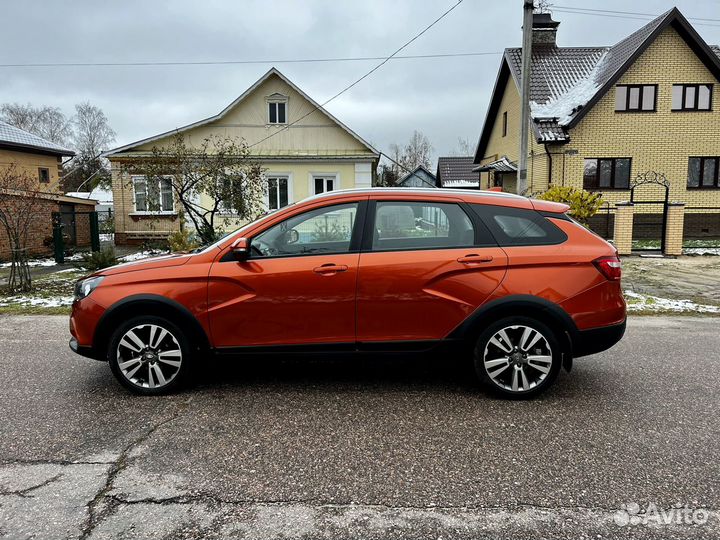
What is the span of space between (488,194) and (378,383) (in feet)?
6.36

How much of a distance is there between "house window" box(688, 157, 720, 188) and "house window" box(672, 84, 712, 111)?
2091 mm

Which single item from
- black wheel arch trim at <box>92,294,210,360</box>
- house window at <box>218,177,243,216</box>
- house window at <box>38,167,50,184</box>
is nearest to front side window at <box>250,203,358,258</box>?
black wheel arch trim at <box>92,294,210,360</box>

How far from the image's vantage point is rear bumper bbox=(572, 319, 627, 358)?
4.23 meters

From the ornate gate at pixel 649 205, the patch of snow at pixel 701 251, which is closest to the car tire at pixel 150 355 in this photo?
the patch of snow at pixel 701 251

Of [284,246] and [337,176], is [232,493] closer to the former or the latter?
[284,246]

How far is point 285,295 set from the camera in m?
4.18

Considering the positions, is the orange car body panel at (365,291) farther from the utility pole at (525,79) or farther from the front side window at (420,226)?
the utility pole at (525,79)

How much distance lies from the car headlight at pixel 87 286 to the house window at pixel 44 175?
21658mm

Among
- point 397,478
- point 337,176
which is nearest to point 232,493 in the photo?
point 397,478

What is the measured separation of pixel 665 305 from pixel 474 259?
605 cm

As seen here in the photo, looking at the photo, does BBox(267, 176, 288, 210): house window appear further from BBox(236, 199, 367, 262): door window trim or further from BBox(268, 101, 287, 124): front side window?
BBox(236, 199, 367, 262): door window trim

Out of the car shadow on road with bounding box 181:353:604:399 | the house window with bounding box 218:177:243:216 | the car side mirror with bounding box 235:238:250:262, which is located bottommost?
the car shadow on road with bounding box 181:353:604:399

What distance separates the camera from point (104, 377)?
4.95m

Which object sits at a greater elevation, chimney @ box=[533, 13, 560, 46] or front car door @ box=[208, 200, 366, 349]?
chimney @ box=[533, 13, 560, 46]
